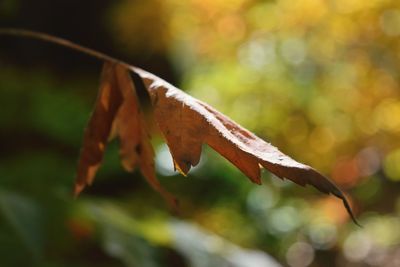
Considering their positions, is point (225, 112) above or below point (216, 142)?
below

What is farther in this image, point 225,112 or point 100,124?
point 225,112

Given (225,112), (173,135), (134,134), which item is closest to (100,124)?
(134,134)

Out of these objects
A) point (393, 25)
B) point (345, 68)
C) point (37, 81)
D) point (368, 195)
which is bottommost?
point (368, 195)

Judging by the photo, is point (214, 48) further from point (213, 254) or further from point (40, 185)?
point (213, 254)

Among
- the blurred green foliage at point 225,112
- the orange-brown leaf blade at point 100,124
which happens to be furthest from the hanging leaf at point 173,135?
the blurred green foliage at point 225,112

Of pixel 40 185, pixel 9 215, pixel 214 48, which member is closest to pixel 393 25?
pixel 214 48

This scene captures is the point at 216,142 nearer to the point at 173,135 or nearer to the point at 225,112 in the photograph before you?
the point at 173,135

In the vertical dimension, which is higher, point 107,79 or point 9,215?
point 107,79
